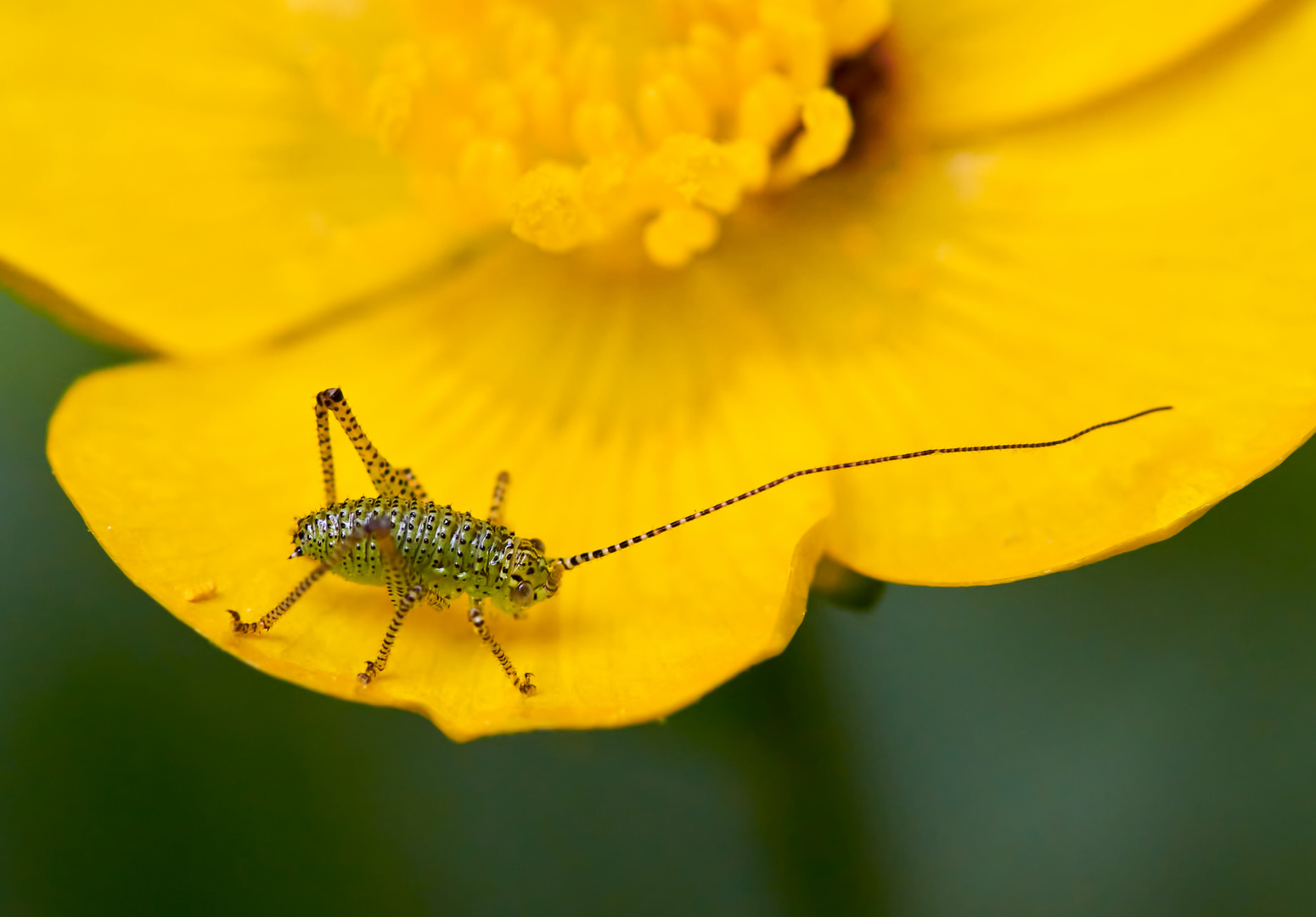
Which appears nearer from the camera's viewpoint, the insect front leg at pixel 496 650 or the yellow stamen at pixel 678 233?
the insect front leg at pixel 496 650

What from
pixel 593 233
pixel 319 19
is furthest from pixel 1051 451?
pixel 319 19

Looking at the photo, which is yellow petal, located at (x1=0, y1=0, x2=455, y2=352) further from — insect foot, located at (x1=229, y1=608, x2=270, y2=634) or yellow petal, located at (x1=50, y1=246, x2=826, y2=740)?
insect foot, located at (x1=229, y1=608, x2=270, y2=634)

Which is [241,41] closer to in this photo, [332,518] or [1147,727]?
[332,518]

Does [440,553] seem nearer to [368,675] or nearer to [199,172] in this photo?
[368,675]

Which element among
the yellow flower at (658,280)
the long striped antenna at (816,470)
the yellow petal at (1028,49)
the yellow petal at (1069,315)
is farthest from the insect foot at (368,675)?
the yellow petal at (1028,49)

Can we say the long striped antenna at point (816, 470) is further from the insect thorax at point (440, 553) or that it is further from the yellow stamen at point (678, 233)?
the yellow stamen at point (678, 233)

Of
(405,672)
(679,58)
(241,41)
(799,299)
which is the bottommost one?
(405,672)

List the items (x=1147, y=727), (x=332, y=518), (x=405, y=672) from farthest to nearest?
(x=1147, y=727), (x=332, y=518), (x=405, y=672)
